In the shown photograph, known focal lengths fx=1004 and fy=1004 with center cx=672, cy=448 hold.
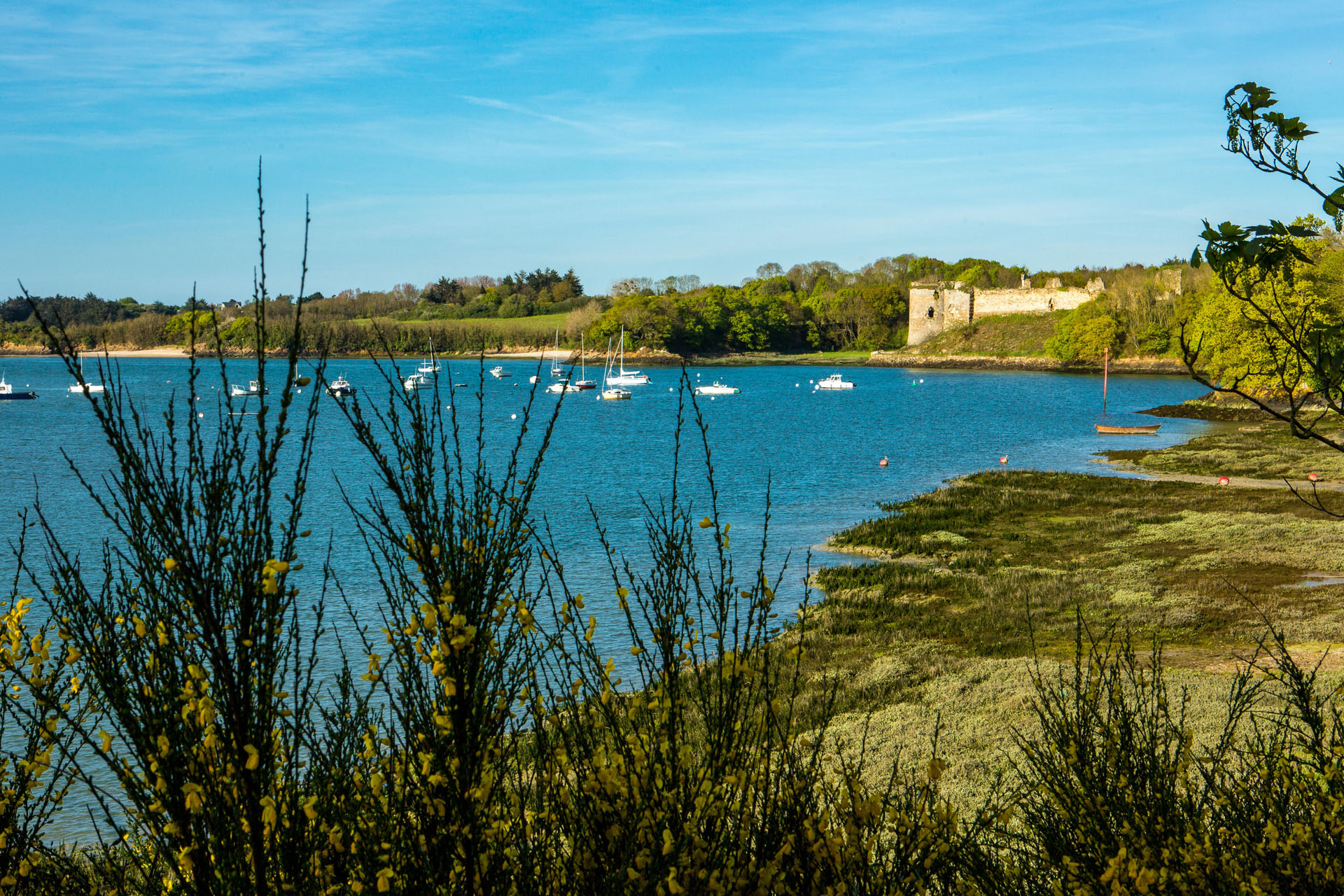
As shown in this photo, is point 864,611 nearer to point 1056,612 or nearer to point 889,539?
point 1056,612

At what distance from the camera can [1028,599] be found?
12273mm

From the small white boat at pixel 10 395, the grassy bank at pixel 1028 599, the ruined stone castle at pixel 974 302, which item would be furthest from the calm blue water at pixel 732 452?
the ruined stone castle at pixel 974 302

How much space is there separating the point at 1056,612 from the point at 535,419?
4654 centimetres

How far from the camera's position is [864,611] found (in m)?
14.9

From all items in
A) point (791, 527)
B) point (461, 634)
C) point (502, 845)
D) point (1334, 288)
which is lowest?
point (791, 527)

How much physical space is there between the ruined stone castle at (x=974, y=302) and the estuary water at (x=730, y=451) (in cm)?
2180

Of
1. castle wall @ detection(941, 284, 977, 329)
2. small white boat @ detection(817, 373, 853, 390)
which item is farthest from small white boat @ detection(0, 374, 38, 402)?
castle wall @ detection(941, 284, 977, 329)

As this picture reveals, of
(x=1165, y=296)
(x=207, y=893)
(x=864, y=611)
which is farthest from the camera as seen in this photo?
(x=1165, y=296)

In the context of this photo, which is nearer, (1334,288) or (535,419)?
(1334,288)

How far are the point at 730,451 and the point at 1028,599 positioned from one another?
28999 millimetres

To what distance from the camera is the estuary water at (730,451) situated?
21.8 m

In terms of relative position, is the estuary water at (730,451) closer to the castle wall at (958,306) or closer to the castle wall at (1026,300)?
the castle wall at (1026,300)

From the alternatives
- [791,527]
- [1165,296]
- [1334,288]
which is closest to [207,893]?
[791,527]

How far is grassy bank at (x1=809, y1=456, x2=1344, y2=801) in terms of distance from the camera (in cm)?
957
